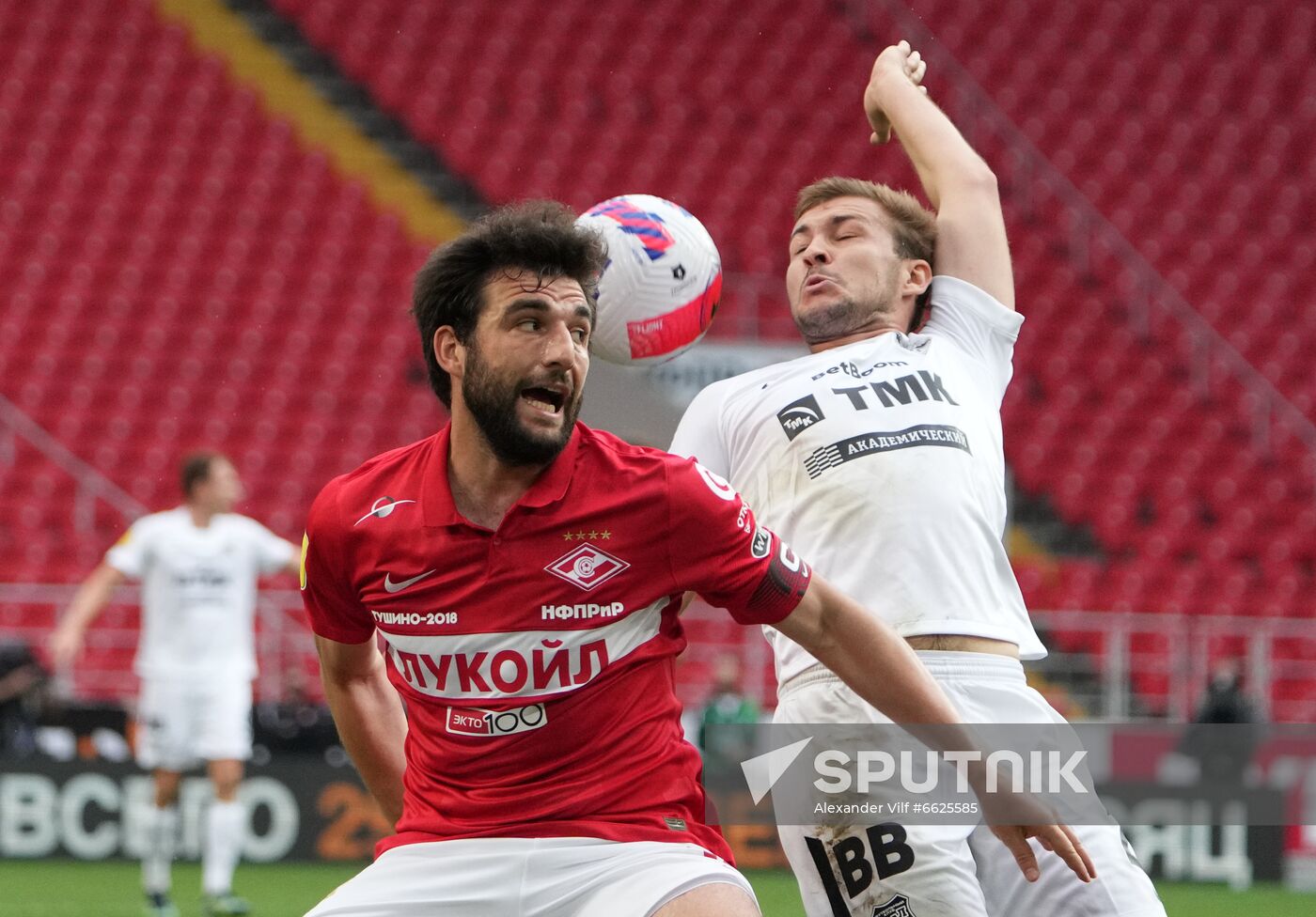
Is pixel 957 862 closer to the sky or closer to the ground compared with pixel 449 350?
closer to the ground

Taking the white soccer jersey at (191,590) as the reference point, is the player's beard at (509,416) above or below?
above

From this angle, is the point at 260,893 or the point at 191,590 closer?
the point at 191,590

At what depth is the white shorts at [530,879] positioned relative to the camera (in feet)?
11.1

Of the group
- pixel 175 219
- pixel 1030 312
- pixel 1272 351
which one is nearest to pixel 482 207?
pixel 175 219

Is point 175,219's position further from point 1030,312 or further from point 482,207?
point 1030,312

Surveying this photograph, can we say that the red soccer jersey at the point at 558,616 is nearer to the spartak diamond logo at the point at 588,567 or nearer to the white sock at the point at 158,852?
the spartak diamond logo at the point at 588,567

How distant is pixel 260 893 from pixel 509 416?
22.6 ft

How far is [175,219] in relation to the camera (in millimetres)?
17469

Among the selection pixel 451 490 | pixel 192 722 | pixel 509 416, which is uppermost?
pixel 509 416

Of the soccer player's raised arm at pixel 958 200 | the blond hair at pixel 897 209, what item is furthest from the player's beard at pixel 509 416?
the soccer player's raised arm at pixel 958 200

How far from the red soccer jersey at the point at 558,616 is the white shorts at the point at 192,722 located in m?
5.90

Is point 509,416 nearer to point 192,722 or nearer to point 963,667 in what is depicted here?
point 963,667

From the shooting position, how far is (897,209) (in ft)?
14.5

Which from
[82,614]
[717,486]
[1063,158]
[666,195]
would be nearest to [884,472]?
[717,486]
